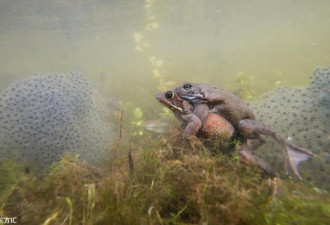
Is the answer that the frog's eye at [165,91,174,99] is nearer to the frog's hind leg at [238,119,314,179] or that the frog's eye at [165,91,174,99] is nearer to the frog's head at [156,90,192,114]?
the frog's head at [156,90,192,114]

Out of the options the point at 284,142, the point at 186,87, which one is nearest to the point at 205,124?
the point at 186,87

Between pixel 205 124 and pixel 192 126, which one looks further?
pixel 205 124

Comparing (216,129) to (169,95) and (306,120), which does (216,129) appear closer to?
(169,95)

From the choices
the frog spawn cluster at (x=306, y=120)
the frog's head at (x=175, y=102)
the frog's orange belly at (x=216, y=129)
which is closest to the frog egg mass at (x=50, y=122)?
the frog's head at (x=175, y=102)

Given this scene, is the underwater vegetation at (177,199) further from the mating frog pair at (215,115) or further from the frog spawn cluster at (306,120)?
the frog spawn cluster at (306,120)

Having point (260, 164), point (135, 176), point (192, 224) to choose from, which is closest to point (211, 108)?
point (260, 164)

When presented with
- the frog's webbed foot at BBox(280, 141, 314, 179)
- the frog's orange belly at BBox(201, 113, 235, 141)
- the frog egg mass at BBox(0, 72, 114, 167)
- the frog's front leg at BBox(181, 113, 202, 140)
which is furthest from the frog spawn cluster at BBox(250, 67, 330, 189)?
the frog egg mass at BBox(0, 72, 114, 167)

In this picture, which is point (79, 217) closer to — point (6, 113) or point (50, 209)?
point (50, 209)
